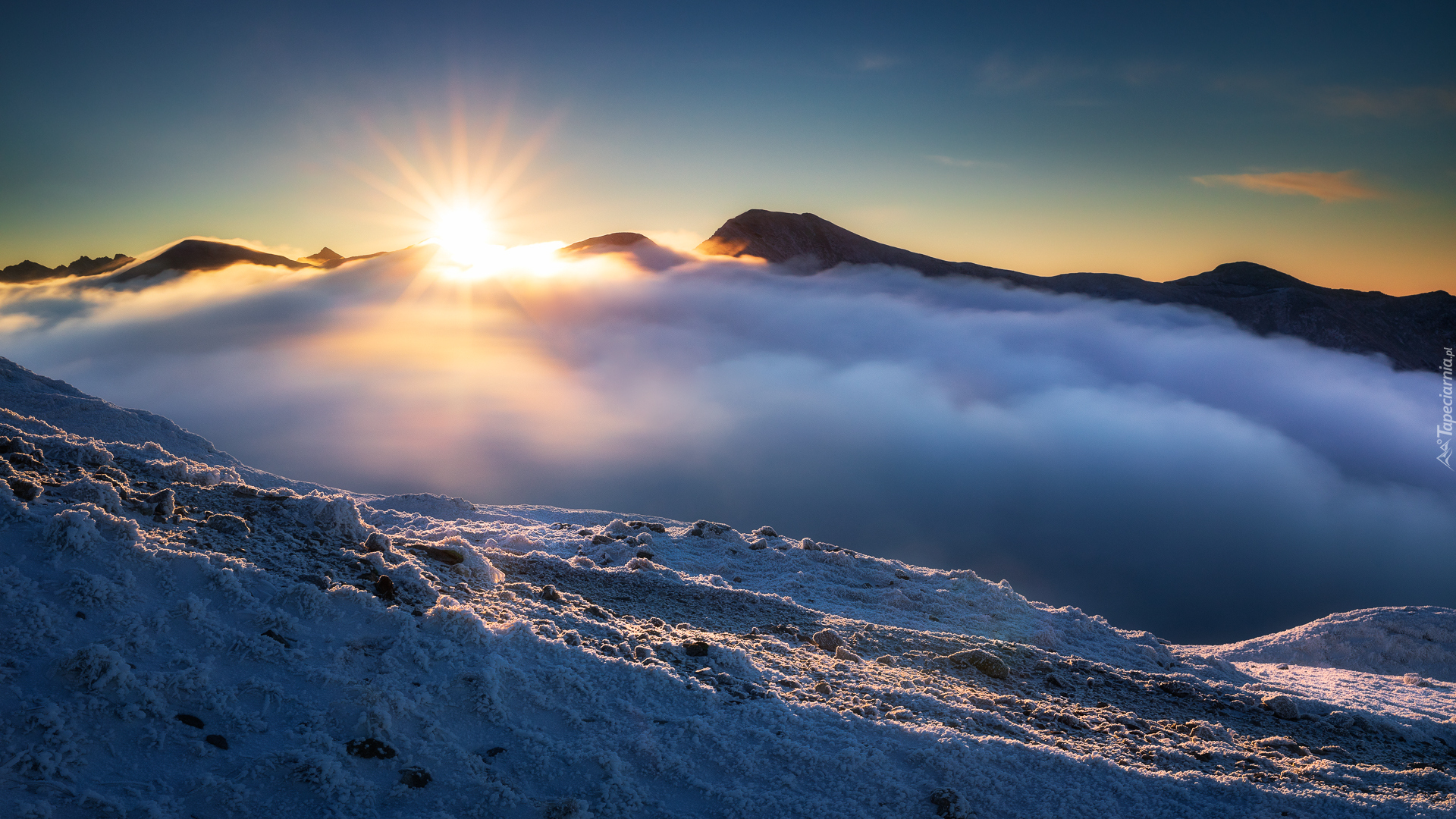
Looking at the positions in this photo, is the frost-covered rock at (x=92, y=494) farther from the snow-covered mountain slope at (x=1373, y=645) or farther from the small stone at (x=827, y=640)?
the snow-covered mountain slope at (x=1373, y=645)

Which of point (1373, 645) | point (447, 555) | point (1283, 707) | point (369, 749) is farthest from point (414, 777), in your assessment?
point (1373, 645)

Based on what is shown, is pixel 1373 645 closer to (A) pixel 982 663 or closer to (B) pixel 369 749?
(A) pixel 982 663

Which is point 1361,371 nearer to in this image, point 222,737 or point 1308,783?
point 1308,783

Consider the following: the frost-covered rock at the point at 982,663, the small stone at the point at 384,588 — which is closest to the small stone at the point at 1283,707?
the frost-covered rock at the point at 982,663

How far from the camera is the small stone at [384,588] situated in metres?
5.51

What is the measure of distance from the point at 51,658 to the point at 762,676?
4.68m

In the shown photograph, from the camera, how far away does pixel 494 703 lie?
15.3 ft

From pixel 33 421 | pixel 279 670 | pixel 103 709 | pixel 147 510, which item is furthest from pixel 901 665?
pixel 33 421

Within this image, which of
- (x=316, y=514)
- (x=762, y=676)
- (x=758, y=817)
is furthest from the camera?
(x=316, y=514)

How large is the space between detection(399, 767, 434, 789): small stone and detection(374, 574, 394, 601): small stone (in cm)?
172

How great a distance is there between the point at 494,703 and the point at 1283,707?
26.4 feet

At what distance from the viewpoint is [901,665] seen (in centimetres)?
732

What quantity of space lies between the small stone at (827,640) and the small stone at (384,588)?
421 cm

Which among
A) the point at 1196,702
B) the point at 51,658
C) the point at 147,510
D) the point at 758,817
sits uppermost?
the point at 147,510
